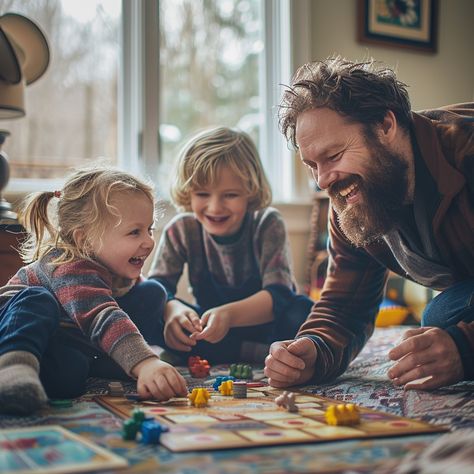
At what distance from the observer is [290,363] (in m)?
1.42

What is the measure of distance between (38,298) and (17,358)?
18cm

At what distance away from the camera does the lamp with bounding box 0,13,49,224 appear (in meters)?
2.08

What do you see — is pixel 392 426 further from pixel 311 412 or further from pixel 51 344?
pixel 51 344

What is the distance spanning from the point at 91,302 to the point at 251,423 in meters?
0.49

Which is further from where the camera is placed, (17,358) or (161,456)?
(17,358)

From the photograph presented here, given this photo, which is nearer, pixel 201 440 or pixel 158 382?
pixel 201 440

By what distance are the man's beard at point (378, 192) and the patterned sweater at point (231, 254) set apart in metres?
0.52

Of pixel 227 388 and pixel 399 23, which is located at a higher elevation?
pixel 399 23

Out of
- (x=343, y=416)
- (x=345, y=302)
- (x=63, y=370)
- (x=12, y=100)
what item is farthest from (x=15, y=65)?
(x=343, y=416)

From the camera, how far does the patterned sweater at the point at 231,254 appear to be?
1974 millimetres

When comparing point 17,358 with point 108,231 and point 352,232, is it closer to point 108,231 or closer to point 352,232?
point 108,231

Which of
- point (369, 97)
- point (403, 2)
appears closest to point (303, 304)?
point (369, 97)

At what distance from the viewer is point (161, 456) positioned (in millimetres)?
905

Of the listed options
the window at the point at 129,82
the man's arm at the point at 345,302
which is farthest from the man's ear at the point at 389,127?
the window at the point at 129,82
